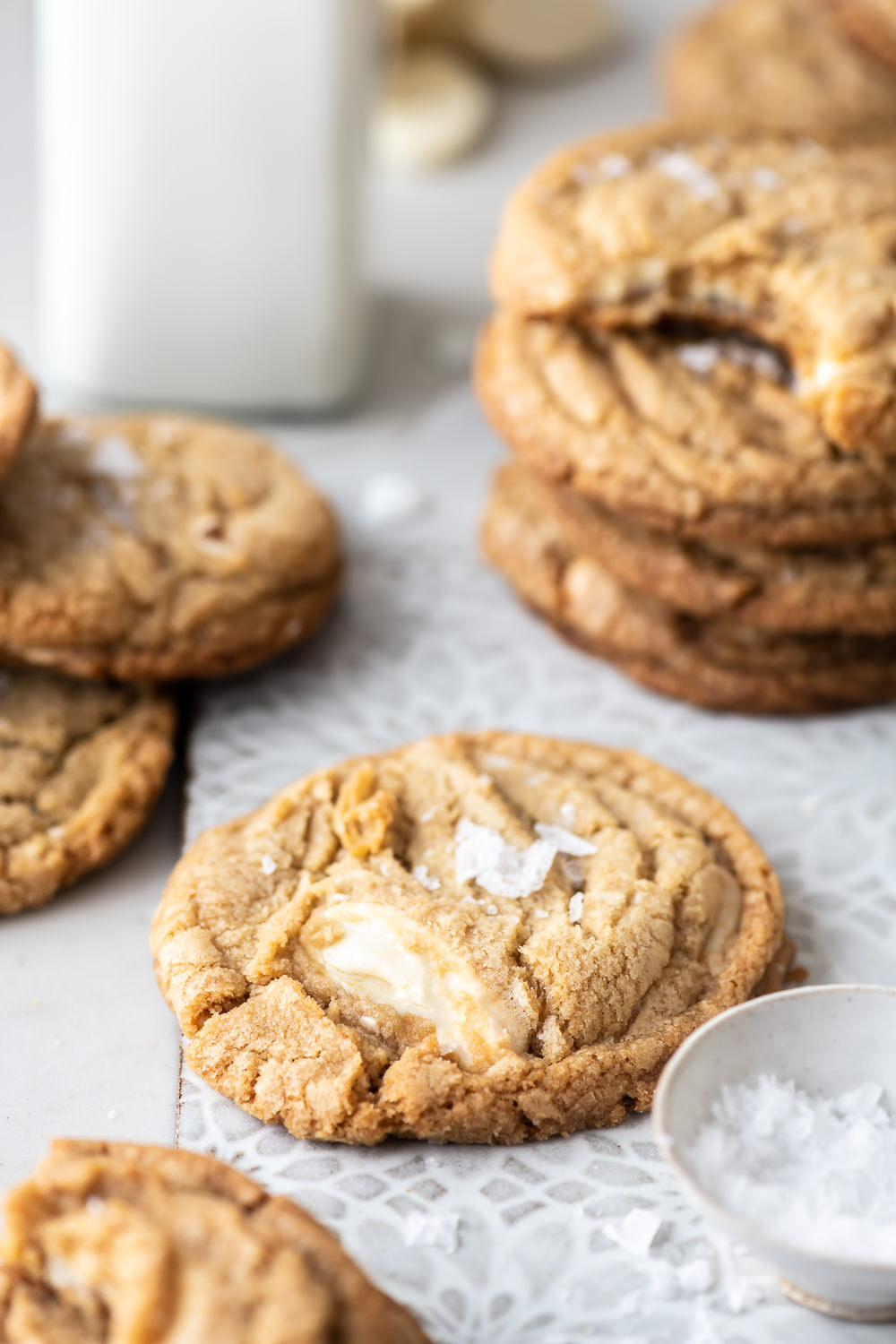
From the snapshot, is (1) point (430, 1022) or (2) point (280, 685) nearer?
(1) point (430, 1022)

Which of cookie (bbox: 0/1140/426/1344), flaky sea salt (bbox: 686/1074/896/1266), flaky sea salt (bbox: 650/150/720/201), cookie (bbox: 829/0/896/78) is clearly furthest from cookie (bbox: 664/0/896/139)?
cookie (bbox: 0/1140/426/1344)

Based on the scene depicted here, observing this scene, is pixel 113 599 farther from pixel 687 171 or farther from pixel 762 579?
pixel 687 171


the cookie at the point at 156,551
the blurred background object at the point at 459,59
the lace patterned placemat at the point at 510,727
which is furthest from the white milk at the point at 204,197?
the blurred background object at the point at 459,59

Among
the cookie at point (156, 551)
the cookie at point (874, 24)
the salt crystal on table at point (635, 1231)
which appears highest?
the cookie at point (874, 24)

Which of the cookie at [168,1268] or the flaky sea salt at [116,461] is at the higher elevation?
the flaky sea salt at [116,461]

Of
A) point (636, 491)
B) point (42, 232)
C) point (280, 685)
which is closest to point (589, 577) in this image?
point (636, 491)

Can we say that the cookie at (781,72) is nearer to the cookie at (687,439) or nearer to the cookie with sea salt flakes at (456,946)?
the cookie at (687,439)

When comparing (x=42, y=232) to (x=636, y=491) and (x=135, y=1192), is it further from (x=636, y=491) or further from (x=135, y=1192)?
(x=135, y=1192)
